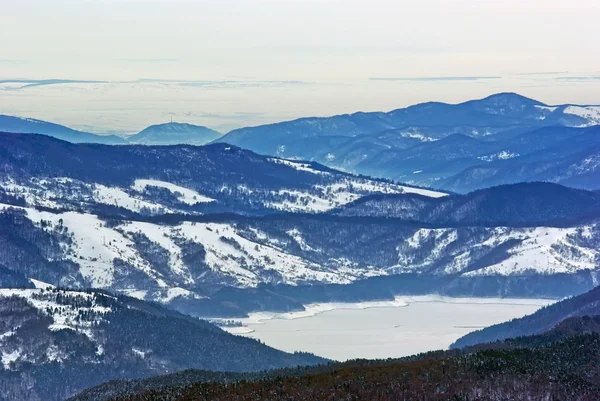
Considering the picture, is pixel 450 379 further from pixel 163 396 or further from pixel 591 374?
pixel 163 396

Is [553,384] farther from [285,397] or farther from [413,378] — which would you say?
[285,397]

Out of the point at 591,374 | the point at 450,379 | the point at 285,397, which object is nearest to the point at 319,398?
the point at 285,397


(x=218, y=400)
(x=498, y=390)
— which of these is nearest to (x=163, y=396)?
(x=218, y=400)

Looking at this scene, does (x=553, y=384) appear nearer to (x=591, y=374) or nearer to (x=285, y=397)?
(x=591, y=374)

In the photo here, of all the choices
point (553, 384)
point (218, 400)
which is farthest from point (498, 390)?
point (218, 400)

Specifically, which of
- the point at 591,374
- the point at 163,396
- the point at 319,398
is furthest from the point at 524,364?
the point at 163,396

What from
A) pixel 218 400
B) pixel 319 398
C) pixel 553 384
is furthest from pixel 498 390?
pixel 218 400
